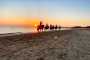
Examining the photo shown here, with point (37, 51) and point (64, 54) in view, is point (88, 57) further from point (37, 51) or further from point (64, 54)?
point (37, 51)

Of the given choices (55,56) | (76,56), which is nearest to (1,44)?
(55,56)

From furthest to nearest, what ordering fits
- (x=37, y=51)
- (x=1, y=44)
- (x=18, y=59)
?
1. (x=1, y=44)
2. (x=37, y=51)
3. (x=18, y=59)

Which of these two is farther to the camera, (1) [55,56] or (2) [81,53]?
(2) [81,53]

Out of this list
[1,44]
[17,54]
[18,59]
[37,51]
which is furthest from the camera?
[1,44]

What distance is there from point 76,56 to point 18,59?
280cm

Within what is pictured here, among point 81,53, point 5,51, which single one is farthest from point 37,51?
point 81,53

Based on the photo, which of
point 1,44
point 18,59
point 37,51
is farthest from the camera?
point 1,44

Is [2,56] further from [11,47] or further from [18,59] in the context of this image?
[11,47]

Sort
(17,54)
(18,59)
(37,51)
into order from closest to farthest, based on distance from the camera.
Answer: (18,59) → (17,54) → (37,51)

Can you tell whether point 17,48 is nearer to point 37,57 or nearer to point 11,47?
point 11,47

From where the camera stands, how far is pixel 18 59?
8383 mm

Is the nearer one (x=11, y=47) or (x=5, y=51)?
(x=5, y=51)

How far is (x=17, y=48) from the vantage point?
33.4ft

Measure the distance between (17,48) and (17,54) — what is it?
1165mm
